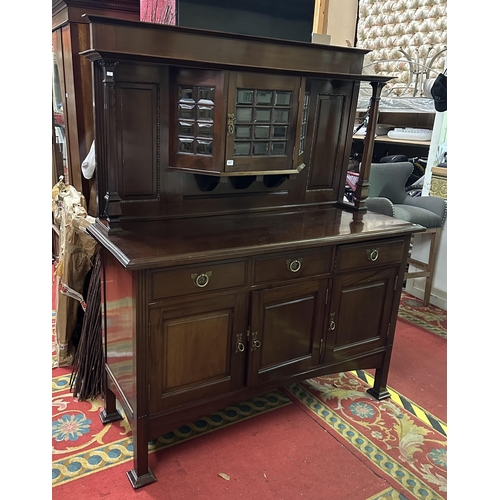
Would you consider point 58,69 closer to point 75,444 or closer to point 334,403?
point 75,444

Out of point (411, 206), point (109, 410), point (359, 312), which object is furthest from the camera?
point (411, 206)

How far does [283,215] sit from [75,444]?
1.41 meters

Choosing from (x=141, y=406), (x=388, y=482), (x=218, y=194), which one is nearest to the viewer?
(x=141, y=406)

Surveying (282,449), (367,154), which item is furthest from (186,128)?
(282,449)

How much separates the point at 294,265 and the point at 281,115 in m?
0.64

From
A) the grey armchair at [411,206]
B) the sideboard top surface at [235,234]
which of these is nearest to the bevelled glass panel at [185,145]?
the sideboard top surface at [235,234]

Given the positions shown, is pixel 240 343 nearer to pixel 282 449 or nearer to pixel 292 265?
pixel 292 265

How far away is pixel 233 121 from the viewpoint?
5.86 ft

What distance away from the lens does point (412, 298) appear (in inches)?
149

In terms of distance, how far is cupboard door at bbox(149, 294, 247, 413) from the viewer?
1.71 m

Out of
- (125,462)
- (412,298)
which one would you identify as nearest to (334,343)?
(125,462)

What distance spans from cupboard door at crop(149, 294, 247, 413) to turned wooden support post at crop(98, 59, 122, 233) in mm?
425

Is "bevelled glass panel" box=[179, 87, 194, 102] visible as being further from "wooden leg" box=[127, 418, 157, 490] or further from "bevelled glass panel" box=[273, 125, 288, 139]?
"wooden leg" box=[127, 418, 157, 490]

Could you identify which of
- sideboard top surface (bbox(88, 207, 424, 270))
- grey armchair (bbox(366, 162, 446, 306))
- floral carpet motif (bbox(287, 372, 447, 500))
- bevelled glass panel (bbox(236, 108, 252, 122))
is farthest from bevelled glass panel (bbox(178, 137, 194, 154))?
grey armchair (bbox(366, 162, 446, 306))
